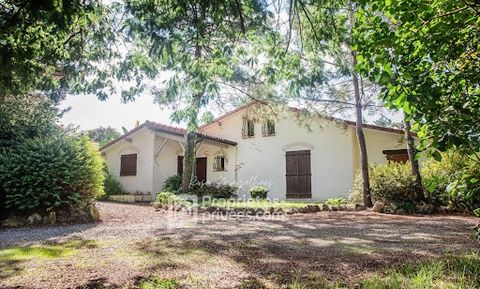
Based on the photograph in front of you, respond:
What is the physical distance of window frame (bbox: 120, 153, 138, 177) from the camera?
53.7ft

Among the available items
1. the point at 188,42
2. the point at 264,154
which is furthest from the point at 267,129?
the point at 188,42

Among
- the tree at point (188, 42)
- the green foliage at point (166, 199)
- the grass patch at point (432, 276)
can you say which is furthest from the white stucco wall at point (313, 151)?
the grass patch at point (432, 276)

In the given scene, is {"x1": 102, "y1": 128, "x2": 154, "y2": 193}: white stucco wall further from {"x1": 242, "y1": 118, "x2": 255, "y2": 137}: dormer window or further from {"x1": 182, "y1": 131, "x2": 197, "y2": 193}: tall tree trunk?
{"x1": 242, "y1": 118, "x2": 255, "y2": 137}: dormer window

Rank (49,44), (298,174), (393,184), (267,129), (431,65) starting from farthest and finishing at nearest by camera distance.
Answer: (267,129)
(298,174)
(393,184)
(49,44)
(431,65)

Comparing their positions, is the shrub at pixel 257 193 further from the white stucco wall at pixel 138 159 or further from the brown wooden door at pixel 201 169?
the white stucco wall at pixel 138 159

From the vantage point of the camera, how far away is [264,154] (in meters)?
16.5

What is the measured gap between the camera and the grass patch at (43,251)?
4.33 m

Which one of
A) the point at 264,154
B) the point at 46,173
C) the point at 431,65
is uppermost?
the point at 264,154

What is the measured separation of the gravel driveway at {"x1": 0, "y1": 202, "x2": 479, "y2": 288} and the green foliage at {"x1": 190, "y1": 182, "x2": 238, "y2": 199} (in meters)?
5.57

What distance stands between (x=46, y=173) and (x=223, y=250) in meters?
4.82

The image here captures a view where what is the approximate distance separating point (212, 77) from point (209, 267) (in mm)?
3342

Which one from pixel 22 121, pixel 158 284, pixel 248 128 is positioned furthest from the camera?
pixel 248 128

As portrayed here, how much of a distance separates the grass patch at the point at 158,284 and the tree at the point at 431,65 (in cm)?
236

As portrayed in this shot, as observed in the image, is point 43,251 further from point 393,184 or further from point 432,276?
point 393,184
